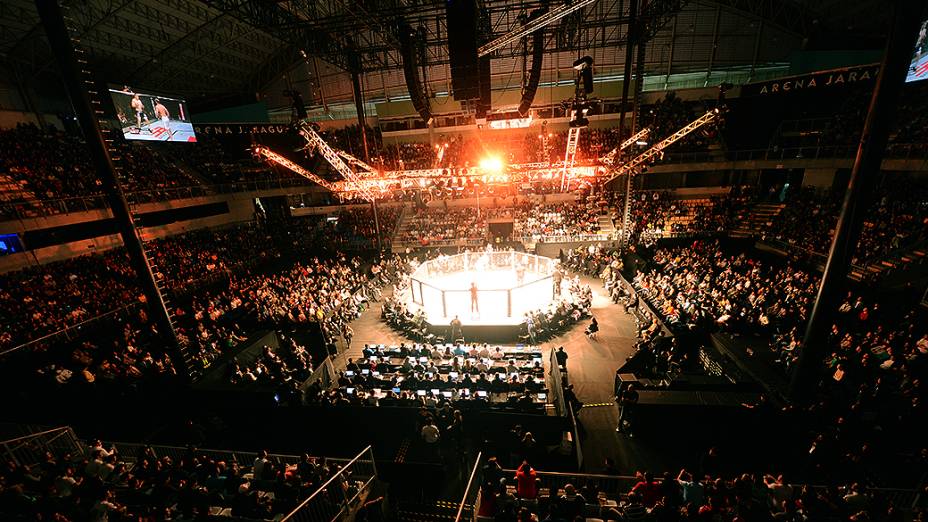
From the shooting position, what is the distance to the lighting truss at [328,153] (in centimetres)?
1355

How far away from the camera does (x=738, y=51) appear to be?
26.0m

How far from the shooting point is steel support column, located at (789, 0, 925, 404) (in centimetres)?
609

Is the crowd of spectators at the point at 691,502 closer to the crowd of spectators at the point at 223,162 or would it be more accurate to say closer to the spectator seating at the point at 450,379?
the spectator seating at the point at 450,379

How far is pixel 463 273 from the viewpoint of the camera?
21.2 meters

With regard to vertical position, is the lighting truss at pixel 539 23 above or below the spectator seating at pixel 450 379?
above

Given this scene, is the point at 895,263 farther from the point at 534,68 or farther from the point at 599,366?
the point at 534,68

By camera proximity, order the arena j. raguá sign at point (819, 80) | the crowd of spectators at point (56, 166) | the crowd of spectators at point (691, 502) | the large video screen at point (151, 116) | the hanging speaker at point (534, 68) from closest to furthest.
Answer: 1. the crowd of spectators at point (691, 502)
2. the hanging speaker at point (534, 68)
3. the crowd of spectators at point (56, 166)
4. the arena j. raguá sign at point (819, 80)
5. the large video screen at point (151, 116)

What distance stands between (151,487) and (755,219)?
28.3 meters

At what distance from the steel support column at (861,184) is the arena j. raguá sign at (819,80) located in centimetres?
2038

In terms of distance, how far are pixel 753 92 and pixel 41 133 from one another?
4261 centimetres

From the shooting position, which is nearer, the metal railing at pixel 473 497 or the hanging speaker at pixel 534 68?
the metal railing at pixel 473 497

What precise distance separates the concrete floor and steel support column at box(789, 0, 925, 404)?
3846mm

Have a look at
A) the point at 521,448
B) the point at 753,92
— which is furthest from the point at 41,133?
the point at 753,92

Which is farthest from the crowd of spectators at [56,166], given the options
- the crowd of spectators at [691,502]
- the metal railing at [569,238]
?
the metal railing at [569,238]
